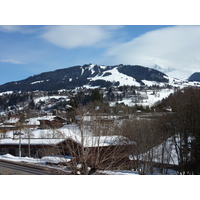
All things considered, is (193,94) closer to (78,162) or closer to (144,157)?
(144,157)

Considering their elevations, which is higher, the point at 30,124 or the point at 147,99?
the point at 147,99

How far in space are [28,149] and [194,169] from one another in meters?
15.9

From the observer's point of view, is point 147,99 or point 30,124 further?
point 147,99

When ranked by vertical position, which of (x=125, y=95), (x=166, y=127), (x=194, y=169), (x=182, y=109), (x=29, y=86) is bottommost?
(x=194, y=169)

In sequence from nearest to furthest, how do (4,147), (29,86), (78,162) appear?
(78,162)
(4,147)
(29,86)

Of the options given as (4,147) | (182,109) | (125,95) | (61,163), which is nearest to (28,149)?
Answer: (4,147)

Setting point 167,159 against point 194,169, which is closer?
point 194,169

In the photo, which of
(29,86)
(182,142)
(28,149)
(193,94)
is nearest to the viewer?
(193,94)

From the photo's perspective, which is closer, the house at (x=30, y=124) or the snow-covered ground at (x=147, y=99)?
the house at (x=30, y=124)

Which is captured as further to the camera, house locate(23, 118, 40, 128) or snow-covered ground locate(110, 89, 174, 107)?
snow-covered ground locate(110, 89, 174, 107)

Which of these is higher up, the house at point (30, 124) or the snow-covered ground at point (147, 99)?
the snow-covered ground at point (147, 99)

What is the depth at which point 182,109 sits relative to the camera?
16.0 metres

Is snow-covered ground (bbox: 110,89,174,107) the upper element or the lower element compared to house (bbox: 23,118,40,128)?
upper

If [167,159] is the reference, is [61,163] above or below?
above
